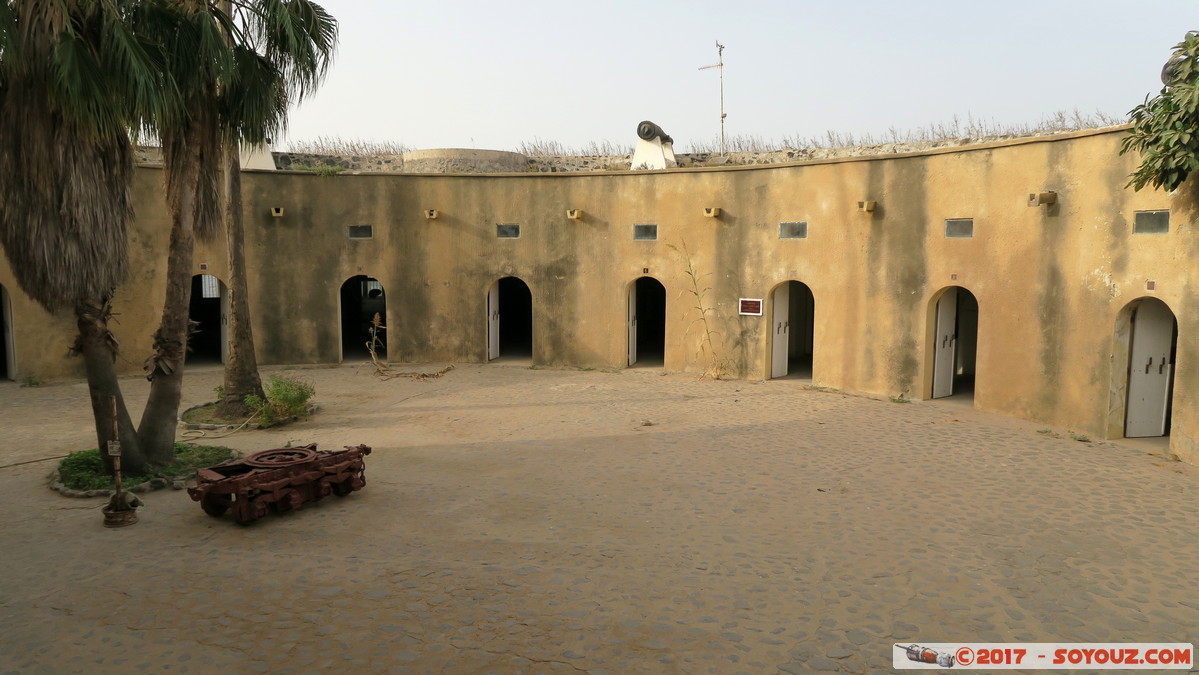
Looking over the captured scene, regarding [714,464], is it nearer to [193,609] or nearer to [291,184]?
[193,609]

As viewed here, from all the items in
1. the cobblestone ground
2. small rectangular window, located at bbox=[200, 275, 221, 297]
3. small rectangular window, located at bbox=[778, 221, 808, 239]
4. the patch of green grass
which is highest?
small rectangular window, located at bbox=[778, 221, 808, 239]

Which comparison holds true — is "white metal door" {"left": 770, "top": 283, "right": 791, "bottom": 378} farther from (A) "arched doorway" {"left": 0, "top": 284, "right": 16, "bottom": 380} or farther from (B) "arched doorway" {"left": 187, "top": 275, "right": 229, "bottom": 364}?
(A) "arched doorway" {"left": 0, "top": 284, "right": 16, "bottom": 380}

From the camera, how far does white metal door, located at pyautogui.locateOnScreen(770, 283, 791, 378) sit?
16.6 metres

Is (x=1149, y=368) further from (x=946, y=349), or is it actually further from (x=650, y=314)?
(x=650, y=314)

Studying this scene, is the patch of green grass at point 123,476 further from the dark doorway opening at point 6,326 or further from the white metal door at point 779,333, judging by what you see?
the white metal door at point 779,333

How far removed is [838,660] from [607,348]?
42.3ft

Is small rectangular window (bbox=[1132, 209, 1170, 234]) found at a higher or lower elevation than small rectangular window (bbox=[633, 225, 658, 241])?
lower

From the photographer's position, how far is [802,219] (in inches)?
619

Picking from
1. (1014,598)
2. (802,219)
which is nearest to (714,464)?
(1014,598)

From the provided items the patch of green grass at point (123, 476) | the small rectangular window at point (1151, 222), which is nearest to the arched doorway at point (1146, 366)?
the small rectangular window at point (1151, 222)

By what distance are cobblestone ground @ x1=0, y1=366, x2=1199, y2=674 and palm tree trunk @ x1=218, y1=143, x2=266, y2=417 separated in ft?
4.52

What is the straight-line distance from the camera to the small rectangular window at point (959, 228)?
527 inches

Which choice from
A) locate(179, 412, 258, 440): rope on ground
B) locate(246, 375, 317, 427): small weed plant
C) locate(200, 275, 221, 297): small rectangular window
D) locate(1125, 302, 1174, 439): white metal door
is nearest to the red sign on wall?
locate(1125, 302, 1174, 439): white metal door

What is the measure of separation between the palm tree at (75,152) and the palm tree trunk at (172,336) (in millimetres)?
469
